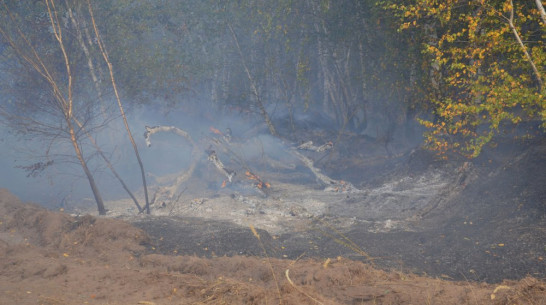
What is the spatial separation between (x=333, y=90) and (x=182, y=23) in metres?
10.0

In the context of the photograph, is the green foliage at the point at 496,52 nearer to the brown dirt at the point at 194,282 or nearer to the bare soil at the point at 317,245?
the bare soil at the point at 317,245

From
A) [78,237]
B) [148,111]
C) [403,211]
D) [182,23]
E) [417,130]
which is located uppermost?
[182,23]

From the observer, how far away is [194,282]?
4.70 metres

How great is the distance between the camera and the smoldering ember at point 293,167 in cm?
526

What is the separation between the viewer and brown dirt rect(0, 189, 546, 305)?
3934mm

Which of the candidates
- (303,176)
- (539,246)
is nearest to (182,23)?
(303,176)

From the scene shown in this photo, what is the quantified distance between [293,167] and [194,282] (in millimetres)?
13283

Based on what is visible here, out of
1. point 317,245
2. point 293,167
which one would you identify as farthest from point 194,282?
point 293,167

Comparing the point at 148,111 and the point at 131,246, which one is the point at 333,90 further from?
the point at 131,246

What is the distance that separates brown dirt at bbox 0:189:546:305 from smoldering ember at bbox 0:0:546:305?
0.04m

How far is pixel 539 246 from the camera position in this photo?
640cm

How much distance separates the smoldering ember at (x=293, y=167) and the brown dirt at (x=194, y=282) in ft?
0.12

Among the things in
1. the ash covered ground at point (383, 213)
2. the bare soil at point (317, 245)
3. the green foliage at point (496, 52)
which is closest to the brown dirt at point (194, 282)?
the bare soil at point (317, 245)

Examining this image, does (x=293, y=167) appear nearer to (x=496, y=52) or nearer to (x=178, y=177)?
(x=178, y=177)
